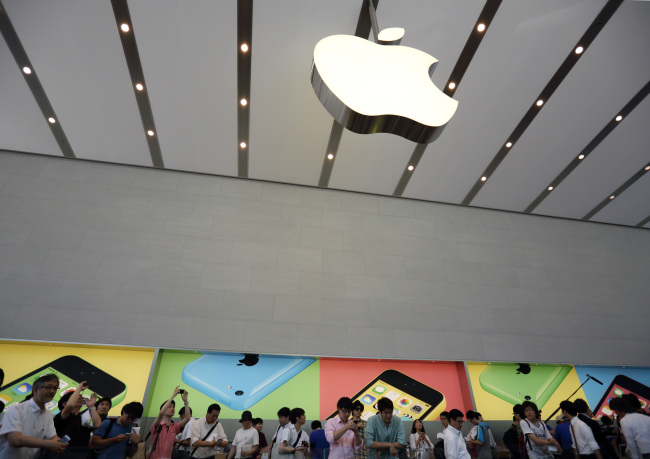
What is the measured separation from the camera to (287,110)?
26.8 ft

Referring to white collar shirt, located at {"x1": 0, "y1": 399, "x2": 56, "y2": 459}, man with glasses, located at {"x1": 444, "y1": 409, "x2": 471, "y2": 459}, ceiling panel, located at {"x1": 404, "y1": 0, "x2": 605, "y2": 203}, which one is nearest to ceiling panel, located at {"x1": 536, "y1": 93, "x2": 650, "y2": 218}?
ceiling panel, located at {"x1": 404, "y1": 0, "x2": 605, "y2": 203}

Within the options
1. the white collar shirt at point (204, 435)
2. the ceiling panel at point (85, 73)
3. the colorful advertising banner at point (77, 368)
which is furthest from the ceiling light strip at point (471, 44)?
the colorful advertising banner at point (77, 368)

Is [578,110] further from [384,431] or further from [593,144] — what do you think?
[384,431]

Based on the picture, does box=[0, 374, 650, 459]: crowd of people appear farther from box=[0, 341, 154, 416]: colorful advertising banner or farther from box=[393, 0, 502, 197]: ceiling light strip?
box=[393, 0, 502, 197]: ceiling light strip

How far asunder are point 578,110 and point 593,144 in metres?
1.28

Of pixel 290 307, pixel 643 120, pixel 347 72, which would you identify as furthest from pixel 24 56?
pixel 643 120

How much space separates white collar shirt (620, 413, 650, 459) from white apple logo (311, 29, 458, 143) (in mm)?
3974

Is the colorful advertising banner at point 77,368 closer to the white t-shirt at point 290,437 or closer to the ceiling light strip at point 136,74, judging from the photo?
the white t-shirt at point 290,437

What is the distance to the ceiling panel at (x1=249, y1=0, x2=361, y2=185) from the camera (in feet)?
22.0

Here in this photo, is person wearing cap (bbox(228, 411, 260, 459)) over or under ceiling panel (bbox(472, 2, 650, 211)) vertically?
under

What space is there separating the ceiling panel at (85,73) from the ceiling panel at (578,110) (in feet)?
28.3

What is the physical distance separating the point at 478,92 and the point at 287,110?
3.94 meters

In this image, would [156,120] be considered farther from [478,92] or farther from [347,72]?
[478,92]

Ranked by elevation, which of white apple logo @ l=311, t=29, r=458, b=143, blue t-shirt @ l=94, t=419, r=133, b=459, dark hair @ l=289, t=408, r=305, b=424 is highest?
white apple logo @ l=311, t=29, r=458, b=143
